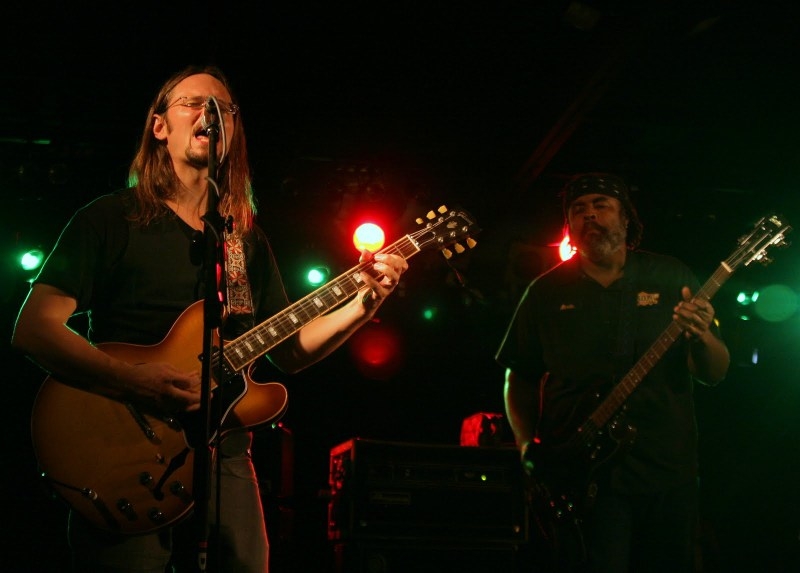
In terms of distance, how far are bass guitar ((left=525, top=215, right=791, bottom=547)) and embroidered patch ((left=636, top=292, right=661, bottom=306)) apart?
20 cm

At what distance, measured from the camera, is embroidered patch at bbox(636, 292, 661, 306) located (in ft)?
13.8

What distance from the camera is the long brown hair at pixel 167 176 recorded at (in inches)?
124

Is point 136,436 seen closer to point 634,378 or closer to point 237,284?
point 237,284

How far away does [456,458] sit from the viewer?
520cm

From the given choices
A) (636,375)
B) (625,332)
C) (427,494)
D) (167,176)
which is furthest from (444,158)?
(167,176)

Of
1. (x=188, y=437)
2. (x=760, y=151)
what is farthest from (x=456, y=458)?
(x=760, y=151)

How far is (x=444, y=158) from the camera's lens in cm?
780

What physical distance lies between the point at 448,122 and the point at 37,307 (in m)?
5.36

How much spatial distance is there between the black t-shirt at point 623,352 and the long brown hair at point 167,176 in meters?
1.76

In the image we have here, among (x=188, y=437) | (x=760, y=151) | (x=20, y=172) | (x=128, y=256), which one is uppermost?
(x=760, y=151)

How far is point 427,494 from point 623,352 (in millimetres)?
1710

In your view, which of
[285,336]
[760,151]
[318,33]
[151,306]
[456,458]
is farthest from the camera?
[760,151]

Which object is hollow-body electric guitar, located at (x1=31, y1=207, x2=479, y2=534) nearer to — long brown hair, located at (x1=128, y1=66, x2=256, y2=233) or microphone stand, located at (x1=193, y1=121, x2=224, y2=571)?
microphone stand, located at (x1=193, y1=121, x2=224, y2=571)

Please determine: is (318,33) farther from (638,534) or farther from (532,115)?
(638,534)
